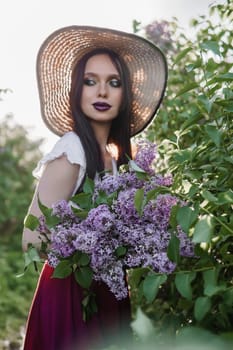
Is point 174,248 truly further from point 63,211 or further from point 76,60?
point 76,60

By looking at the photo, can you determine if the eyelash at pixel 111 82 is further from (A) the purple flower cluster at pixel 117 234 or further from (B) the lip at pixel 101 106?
(A) the purple flower cluster at pixel 117 234

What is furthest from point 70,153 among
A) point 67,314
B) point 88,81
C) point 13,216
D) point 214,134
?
point 13,216

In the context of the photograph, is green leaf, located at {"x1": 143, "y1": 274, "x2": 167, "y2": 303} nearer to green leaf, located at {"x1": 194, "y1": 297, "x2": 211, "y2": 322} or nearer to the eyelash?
green leaf, located at {"x1": 194, "y1": 297, "x2": 211, "y2": 322}

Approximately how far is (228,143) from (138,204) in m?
0.31

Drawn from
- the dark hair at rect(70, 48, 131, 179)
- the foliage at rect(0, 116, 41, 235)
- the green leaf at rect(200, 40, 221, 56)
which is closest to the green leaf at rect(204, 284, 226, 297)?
the green leaf at rect(200, 40, 221, 56)

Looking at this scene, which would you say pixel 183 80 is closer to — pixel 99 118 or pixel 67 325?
pixel 99 118

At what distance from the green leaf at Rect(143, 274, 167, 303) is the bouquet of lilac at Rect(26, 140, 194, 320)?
0.28 ft

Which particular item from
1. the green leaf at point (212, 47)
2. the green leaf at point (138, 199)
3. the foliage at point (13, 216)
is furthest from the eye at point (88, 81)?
the foliage at point (13, 216)

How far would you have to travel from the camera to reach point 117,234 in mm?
1316

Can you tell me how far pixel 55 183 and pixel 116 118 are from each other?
0.37m

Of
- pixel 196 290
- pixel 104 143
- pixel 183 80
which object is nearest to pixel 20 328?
pixel 183 80

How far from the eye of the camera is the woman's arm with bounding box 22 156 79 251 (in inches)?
65.7

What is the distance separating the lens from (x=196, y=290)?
1345 mm

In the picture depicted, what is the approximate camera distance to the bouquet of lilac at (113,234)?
1260mm
